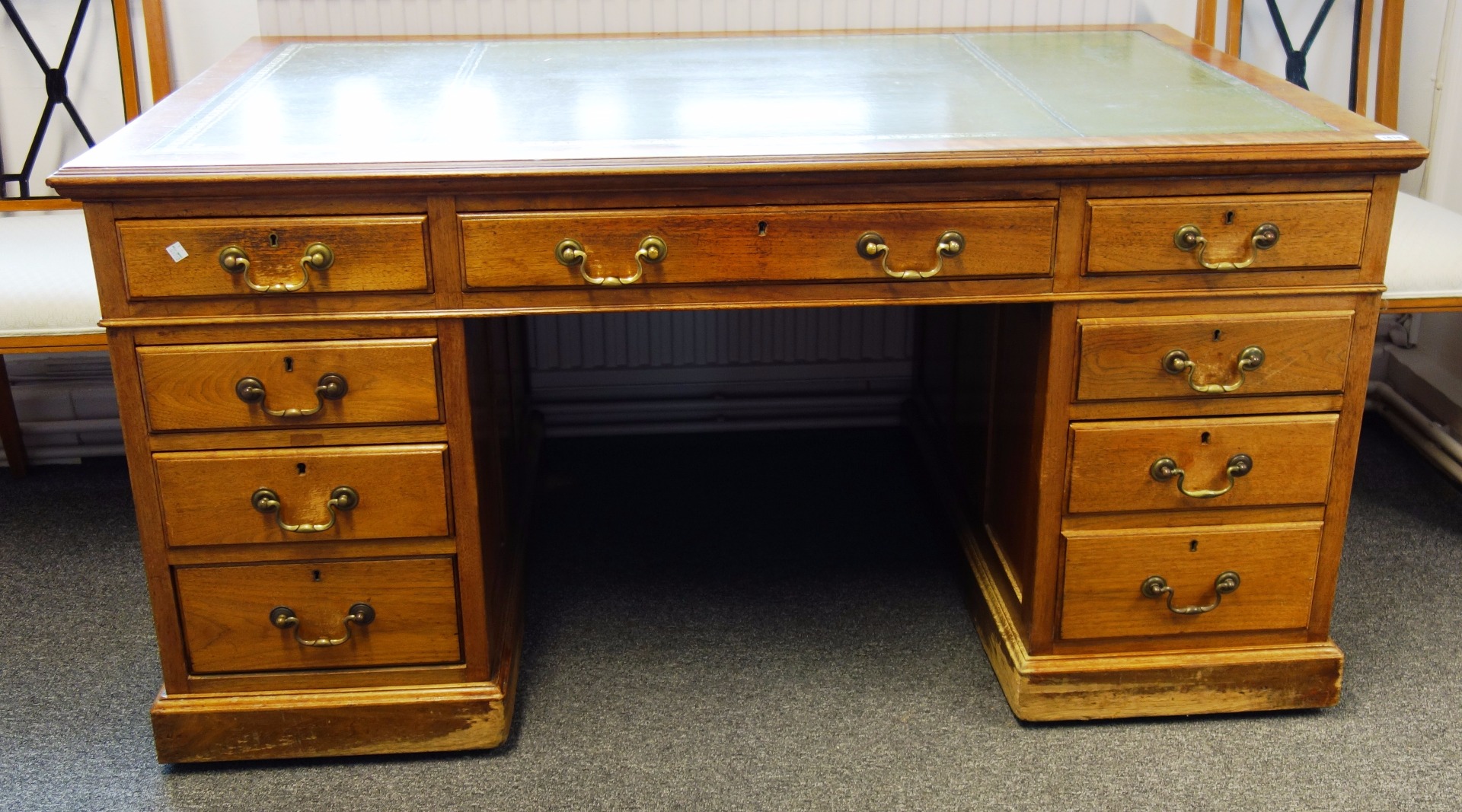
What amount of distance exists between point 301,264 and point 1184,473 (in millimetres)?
1160

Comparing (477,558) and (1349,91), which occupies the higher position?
(1349,91)

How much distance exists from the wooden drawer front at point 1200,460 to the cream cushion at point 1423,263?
17.9 inches

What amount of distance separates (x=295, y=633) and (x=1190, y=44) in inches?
65.7

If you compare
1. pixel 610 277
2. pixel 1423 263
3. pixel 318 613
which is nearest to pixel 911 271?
pixel 610 277

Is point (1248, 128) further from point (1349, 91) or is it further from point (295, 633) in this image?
point (295, 633)

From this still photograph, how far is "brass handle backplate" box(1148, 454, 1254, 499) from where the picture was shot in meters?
Result: 1.71

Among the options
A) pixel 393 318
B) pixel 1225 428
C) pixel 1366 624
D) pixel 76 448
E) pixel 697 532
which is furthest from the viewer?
pixel 76 448

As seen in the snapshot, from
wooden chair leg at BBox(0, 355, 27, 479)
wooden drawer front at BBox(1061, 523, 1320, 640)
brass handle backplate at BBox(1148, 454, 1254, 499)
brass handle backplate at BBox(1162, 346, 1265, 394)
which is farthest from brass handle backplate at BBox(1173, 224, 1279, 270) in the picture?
wooden chair leg at BBox(0, 355, 27, 479)

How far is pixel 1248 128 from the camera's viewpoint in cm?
163

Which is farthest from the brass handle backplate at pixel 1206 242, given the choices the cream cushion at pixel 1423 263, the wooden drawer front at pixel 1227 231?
the cream cushion at pixel 1423 263

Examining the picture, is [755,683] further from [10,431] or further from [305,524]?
[10,431]

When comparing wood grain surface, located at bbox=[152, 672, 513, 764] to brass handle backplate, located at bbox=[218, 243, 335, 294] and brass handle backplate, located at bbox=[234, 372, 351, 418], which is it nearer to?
brass handle backplate, located at bbox=[234, 372, 351, 418]

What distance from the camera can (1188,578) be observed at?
1.78 metres

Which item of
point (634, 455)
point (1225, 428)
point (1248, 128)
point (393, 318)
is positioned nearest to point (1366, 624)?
point (1225, 428)
